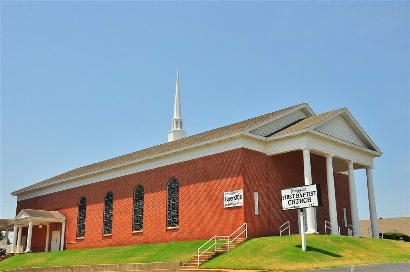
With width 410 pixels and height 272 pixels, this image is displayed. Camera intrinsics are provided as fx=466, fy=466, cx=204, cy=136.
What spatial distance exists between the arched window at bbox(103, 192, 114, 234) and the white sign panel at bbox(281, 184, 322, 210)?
18.0 metres

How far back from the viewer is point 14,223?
44.5m

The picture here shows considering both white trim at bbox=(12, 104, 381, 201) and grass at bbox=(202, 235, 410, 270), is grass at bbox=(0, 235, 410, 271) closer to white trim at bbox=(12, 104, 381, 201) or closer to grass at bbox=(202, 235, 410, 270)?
grass at bbox=(202, 235, 410, 270)

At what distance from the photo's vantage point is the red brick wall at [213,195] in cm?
2914

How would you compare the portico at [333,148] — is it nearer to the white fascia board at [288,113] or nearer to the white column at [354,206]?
the white column at [354,206]

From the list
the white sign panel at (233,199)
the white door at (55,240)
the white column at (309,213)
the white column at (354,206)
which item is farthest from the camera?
the white door at (55,240)

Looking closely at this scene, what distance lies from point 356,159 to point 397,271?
57.4 ft

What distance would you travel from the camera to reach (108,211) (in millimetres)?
39125

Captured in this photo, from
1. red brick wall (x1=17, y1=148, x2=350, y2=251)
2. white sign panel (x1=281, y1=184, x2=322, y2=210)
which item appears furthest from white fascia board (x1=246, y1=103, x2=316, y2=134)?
white sign panel (x1=281, y1=184, x2=322, y2=210)

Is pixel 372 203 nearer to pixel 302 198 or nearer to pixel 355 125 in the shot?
pixel 355 125

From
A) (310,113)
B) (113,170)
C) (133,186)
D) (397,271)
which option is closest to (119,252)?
(133,186)

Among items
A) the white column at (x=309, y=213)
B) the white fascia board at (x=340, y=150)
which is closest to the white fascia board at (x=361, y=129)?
the white fascia board at (x=340, y=150)

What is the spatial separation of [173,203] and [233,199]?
588cm

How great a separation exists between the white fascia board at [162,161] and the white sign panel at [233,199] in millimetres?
2864

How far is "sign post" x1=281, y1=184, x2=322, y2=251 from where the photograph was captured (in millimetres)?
24281
